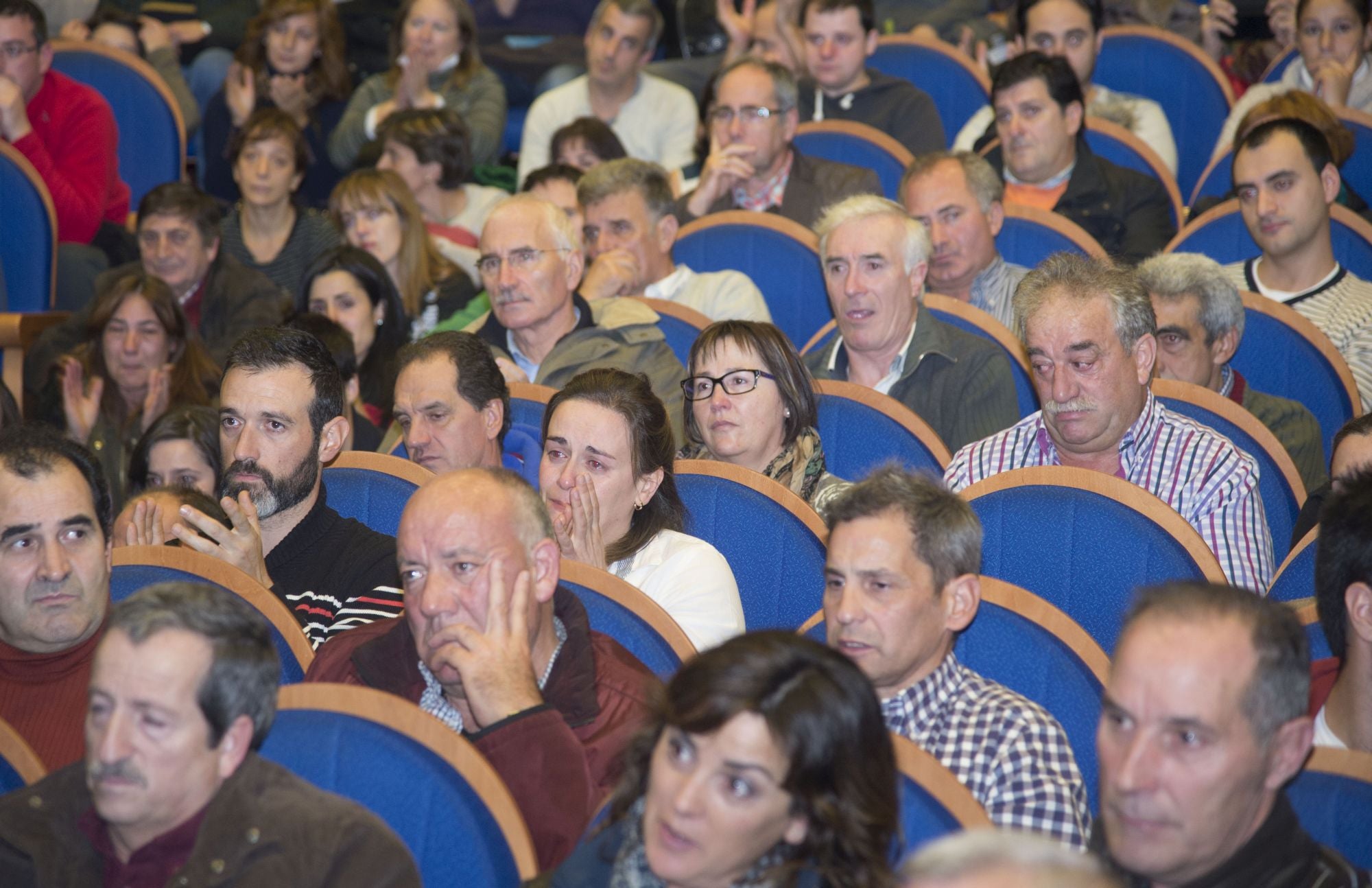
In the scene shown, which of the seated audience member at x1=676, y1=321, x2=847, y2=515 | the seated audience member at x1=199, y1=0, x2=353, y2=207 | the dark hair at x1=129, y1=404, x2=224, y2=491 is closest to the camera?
the seated audience member at x1=676, y1=321, x2=847, y2=515

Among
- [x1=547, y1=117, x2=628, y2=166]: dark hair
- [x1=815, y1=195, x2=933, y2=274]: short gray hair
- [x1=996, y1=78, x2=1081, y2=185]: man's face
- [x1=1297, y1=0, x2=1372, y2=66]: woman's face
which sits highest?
[x1=1297, y1=0, x2=1372, y2=66]: woman's face

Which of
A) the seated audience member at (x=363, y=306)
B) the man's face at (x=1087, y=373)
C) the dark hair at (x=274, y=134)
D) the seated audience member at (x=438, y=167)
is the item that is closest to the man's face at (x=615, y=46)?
the seated audience member at (x=438, y=167)

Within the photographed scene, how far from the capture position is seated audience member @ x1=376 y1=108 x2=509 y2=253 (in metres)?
5.06

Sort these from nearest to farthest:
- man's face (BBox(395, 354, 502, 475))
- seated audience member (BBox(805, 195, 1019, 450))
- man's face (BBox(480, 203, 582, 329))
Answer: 1. man's face (BBox(395, 354, 502, 475))
2. seated audience member (BBox(805, 195, 1019, 450))
3. man's face (BBox(480, 203, 582, 329))

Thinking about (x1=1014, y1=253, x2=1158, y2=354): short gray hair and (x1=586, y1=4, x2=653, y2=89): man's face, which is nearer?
(x1=1014, y1=253, x2=1158, y2=354): short gray hair

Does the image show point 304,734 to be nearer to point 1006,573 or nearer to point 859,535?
point 859,535

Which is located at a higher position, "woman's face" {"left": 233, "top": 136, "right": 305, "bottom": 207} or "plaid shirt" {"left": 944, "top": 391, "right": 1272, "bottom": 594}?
"woman's face" {"left": 233, "top": 136, "right": 305, "bottom": 207}

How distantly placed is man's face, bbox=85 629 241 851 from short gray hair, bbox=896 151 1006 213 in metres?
2.89

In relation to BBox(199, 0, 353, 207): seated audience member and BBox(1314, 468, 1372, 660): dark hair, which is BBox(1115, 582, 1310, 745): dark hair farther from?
BBox(199, 0, 353, 207): seated audience member

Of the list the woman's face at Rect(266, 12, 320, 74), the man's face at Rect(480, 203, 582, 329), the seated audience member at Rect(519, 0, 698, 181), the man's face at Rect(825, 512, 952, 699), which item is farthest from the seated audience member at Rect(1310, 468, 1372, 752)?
the woman's face at Rect(266, 12, 320, 74)

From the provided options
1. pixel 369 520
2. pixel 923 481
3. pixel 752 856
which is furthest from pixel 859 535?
pixel 369 520

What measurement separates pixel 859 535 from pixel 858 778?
56cm

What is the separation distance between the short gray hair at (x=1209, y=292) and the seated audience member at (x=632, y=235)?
120 cm

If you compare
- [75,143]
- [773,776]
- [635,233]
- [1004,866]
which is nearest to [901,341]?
[635,233]
